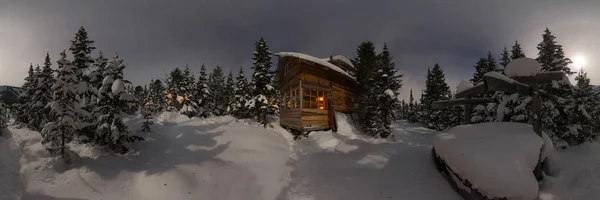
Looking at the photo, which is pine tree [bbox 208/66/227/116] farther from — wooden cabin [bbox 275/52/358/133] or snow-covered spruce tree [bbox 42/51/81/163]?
snow-covered spruce tree [bbox 42/51/81/163]

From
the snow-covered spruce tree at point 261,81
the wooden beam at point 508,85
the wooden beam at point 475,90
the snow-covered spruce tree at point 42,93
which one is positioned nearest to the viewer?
the wooden beam at point 508,85

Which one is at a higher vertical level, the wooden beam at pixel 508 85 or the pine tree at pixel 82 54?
the pine tree at pixel 82 54

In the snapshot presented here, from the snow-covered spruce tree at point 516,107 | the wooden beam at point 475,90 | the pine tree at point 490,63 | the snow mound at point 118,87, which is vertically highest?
the pine tree at point 490,63

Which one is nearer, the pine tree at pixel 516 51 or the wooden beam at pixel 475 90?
the wooden beam at pixel 475 90

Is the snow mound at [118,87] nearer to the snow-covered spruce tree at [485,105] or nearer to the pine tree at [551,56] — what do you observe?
the snow-covered spruce tree at [485,105]

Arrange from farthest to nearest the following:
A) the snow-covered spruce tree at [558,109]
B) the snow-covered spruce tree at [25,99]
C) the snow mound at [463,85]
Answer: the snow-covered spruce tree at [25,99] < the snow-covered spruce tree at [558,109] < the snow mound at [463,85]

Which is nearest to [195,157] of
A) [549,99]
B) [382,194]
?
[382,194]

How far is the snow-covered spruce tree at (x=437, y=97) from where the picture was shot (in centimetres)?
3709

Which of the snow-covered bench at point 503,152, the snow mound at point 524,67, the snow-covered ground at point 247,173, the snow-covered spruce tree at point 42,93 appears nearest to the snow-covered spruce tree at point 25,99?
the snow-covered spruce tree at point 42,93

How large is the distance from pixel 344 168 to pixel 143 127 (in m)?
13.7

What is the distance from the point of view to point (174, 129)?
18.8 metres

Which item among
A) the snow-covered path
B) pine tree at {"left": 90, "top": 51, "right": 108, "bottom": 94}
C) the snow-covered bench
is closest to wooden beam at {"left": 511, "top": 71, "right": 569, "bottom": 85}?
the snow-covered bench

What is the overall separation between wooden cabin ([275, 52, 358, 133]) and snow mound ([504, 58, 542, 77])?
41.9 ft

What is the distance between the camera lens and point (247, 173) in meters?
11.3
